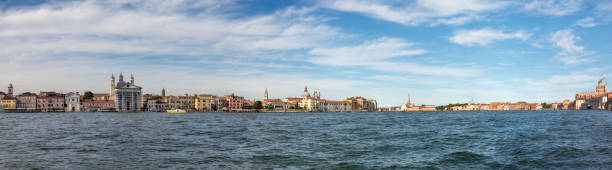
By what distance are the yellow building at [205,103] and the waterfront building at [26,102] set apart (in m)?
51.5

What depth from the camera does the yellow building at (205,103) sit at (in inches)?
6048

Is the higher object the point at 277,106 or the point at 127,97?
the point at 127,97

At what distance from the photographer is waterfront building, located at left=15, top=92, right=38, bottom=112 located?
448 feet

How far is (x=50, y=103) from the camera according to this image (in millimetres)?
142750

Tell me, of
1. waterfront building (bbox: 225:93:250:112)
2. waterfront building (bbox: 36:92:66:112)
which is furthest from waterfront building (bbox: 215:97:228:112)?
waterfront building (bbox: 36:92:66:112)

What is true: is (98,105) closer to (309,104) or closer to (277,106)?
(277,106)

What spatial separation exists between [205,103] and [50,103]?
2000 inches

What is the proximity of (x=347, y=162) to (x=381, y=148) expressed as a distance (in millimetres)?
4418

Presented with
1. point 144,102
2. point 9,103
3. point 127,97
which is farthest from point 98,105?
point 9,103

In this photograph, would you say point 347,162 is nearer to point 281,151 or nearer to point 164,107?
point 281,151

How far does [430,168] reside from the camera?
487 inches

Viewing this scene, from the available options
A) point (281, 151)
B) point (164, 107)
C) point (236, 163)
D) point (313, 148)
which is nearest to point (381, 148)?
point (313, 148)

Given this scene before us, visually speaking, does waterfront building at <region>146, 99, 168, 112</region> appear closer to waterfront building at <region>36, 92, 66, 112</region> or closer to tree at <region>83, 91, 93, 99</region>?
tree at <region>83, 91, 93, 99</region>

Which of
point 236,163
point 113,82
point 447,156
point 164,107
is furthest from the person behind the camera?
point 113,82
